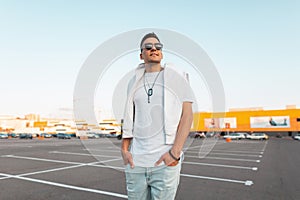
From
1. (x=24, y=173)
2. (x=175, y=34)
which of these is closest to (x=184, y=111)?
(x=175, y=34)

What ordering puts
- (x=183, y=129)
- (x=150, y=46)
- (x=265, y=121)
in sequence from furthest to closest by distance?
(x=265, y=121)
(x=150, y=46)
(x=183, y=129)

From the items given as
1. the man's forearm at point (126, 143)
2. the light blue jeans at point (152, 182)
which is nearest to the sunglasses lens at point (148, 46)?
the man's forearm at point (126, 143)

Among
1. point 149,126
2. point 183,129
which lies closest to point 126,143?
point 149,126

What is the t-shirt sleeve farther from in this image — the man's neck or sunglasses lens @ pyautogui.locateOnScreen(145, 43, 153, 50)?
sunglasses lens @ pyautogui.locateOnScreen(145, 43, 153, 50)

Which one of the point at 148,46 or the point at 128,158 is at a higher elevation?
the point at 148,46

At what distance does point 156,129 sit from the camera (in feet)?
5.62

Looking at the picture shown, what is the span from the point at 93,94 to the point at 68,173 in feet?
15.3

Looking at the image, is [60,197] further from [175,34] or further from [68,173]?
[175,34]

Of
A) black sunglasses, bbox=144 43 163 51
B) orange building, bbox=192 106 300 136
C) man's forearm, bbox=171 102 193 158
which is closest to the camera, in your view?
man's forearm, bbox=171 102 193 158

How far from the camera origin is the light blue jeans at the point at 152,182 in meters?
1.66

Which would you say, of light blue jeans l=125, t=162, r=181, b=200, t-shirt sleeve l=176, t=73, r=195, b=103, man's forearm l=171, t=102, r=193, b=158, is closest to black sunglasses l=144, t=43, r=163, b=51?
t-shirt sleeve l=176, t=73, r=195, b=103

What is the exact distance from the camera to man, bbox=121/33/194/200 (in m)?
1.67

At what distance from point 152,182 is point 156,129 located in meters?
0.37

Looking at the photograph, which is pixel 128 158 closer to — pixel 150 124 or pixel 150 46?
pixel 150 124
